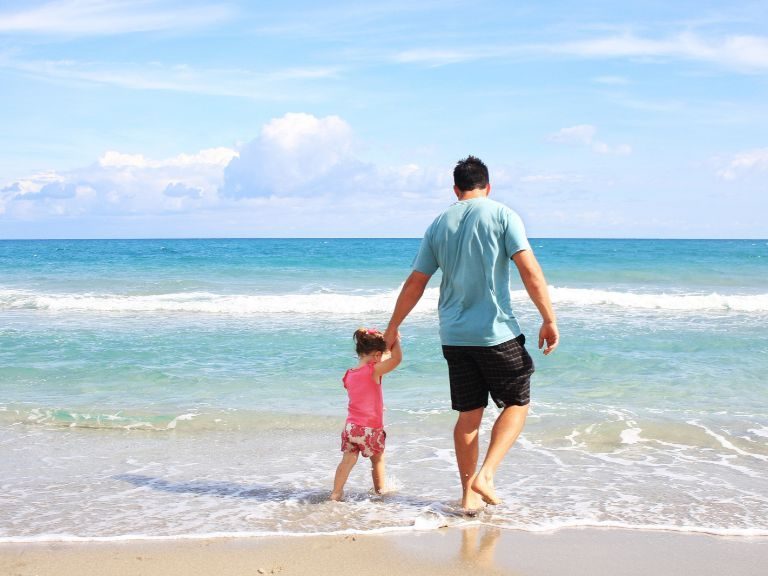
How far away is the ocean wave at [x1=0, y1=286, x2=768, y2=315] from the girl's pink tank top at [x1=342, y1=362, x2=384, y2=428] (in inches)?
445

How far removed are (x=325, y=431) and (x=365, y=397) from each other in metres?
2.01

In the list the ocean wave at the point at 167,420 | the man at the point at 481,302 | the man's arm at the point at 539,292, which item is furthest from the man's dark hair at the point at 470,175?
the ocean wave at the point at 167,420

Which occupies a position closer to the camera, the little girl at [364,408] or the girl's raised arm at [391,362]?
the girl's raised arm at [391,362]

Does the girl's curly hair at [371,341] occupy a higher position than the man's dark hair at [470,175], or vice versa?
the man's dark hair at [470,175]

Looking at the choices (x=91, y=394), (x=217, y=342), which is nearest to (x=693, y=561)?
(x=91, y=394)

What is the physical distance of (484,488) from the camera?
423cm

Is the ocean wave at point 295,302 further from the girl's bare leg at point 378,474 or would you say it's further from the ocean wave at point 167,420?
the girl's bare leg at point 378,474

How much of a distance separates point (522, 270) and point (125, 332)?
10030 millimetres

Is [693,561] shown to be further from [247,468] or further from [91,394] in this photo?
[91,394]

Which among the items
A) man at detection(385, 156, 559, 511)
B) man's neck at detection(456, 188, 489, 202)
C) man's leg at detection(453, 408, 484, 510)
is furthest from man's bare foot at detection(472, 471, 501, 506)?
man's neck at detection(456, 188, 489, 202)

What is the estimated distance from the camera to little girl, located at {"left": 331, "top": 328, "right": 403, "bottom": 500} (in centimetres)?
482

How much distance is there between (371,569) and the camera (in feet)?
12.4

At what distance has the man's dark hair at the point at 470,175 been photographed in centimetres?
435

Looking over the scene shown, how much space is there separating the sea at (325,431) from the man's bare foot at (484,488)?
0.23 meters
